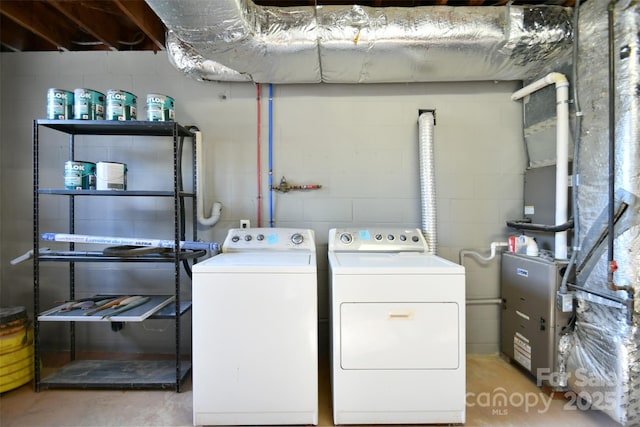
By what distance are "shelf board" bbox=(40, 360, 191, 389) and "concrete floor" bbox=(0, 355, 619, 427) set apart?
0.05 m

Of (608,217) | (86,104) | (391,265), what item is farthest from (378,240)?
(86,104)

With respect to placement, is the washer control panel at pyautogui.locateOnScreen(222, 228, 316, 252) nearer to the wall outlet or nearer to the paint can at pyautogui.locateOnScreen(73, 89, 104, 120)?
the paint can at pyautogui.locateOnScreen(73, 89, 104, 120)

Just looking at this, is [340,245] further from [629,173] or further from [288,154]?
[629,173]

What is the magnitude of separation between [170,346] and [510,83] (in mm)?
3370

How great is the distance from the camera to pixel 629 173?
55.4 inches

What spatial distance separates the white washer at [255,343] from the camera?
144 centimetres

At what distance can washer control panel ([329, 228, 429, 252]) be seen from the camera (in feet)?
6.46

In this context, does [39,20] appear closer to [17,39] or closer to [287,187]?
[17,39]

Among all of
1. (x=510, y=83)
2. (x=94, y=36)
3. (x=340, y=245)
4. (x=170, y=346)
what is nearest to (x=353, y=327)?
(x=340, y=245)

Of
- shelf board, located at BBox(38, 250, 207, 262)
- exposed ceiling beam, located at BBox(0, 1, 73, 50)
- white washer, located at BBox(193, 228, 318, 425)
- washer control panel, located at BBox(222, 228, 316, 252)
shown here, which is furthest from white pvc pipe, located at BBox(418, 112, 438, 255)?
exposed ceiling beam, located at BBox(0, 1, 73, 50)

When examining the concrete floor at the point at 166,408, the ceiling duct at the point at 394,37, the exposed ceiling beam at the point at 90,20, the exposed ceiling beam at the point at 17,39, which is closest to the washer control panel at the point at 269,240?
the concrete floor at the point at 166,408

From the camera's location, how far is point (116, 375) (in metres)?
1.90

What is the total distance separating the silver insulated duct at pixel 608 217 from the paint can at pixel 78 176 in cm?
296

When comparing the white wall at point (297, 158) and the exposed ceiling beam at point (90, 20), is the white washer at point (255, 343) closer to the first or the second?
the white wall at point (297, 158)
